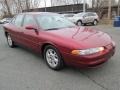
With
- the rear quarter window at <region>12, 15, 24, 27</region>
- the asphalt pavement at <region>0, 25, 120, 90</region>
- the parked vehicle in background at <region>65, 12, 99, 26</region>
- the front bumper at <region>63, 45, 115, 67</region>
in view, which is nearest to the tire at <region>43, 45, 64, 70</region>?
the asphalt pavement at <region>0, 25, 120, 90</region>

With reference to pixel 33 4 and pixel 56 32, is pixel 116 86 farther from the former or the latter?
pixel 33 4

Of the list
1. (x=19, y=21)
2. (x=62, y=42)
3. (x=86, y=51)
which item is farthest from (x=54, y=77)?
(x=19, y=21)

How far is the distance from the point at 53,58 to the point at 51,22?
1291 millimetres

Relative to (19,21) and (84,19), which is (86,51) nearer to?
→ (19,21)

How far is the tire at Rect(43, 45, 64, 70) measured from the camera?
13.7ft

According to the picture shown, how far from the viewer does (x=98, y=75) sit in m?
3.99

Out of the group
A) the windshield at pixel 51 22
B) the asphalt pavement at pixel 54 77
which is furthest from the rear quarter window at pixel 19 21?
the asphalt pavement at pixel 54 77

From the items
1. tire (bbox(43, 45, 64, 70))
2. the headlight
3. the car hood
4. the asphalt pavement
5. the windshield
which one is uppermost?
the windshield

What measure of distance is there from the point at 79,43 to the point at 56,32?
91cm

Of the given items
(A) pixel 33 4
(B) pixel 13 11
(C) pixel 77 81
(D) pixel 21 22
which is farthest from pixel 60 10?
(C) pixel 77 81

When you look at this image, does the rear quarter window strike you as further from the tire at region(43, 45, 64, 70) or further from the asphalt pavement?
the tire at region(43, 45, 64, 70)

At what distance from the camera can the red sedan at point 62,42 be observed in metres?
3.72

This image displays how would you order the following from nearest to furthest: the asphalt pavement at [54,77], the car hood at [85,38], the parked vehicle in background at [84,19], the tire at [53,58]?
the asphalt pavement at [54,77]
the car hood at [85,38]
the tire at [53,58]
the parked vehicle in background at [84,19]

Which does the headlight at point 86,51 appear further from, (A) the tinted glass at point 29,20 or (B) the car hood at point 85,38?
(A) the tinted glass at point 29,20
